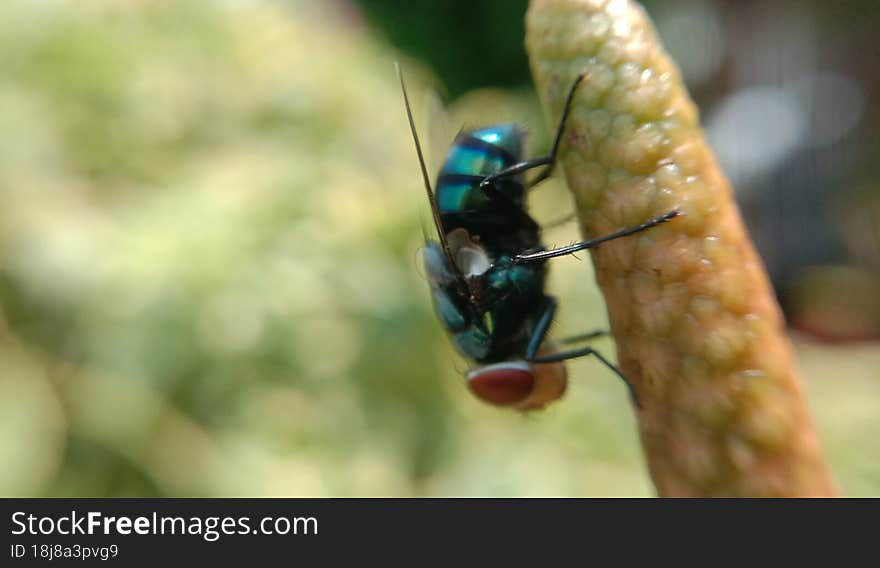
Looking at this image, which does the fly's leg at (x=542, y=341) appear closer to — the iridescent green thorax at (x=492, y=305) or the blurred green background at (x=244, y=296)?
the iridescent green thorax at (x=492, y=305)

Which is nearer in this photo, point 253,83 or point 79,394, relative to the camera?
point 79,394

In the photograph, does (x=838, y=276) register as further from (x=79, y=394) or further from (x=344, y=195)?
(x=79, y=394)

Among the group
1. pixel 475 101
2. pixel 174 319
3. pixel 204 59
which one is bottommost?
pixel 174 319

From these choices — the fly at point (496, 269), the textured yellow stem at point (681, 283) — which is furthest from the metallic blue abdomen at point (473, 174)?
the textured yellow stem at point (681, 283)

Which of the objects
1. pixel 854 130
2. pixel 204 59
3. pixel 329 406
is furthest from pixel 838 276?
pixel 204 59

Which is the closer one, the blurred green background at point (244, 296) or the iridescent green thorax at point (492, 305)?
the iridescent green thorax at point (492, 305)

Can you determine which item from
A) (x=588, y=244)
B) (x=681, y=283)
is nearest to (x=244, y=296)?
(x=588, y=244)

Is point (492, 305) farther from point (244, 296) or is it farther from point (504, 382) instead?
point (244, 296)
